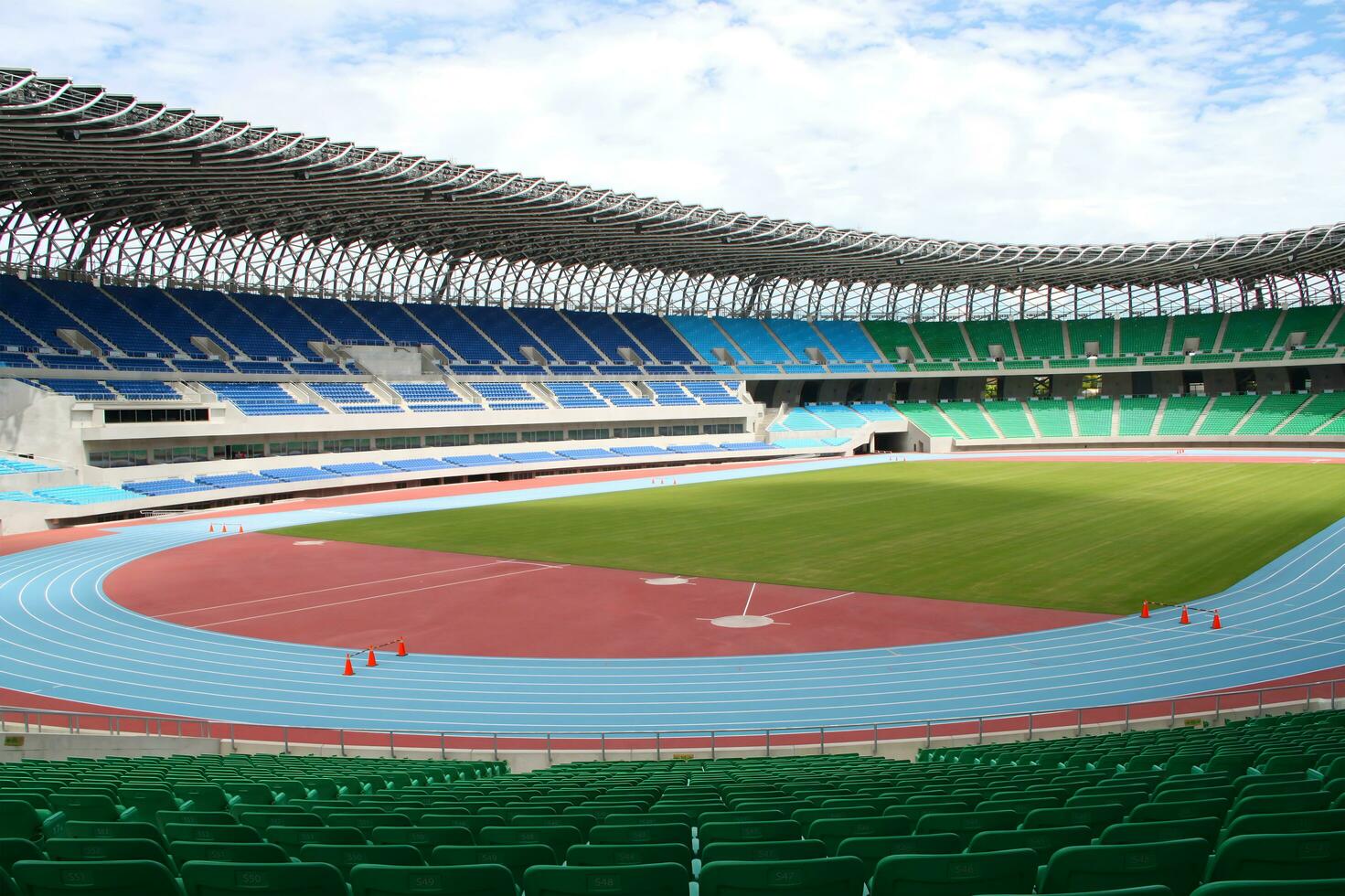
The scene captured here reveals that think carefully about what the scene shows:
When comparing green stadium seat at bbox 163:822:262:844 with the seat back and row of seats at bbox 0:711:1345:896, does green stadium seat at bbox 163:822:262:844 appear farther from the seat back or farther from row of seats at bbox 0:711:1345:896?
the seat back

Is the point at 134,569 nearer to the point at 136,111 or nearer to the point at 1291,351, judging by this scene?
the point at 136,111

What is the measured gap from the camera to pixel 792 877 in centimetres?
360

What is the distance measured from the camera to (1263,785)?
239 inches

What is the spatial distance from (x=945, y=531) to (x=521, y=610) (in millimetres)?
18505

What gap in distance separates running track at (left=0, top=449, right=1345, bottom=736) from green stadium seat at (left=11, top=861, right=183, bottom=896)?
12398 millimetres

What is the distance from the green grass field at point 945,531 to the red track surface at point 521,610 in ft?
6.25

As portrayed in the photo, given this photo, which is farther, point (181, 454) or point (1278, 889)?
point (181, 454)

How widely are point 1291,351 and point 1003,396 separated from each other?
27.2 metres

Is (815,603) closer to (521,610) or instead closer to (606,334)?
(521,610)

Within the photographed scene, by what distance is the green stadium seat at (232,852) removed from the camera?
410 cm

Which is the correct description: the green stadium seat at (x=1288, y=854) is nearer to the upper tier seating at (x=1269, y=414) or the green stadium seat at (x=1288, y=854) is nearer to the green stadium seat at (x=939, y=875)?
the green stadium seat at (x=939, y=875)

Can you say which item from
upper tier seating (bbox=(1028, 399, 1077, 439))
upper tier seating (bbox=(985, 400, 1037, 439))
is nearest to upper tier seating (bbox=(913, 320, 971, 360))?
upper tier seating (bbox=(985, 400, 1037, 439))

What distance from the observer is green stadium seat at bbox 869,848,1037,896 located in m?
3.63

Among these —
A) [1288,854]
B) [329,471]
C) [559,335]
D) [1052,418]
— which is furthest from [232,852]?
[1052,418]
